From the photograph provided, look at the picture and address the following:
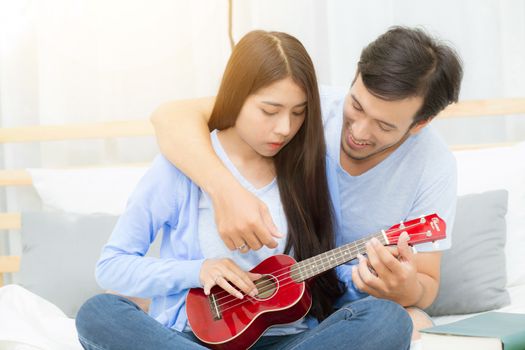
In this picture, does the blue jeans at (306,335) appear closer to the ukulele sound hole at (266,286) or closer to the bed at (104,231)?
the ukulele sound hole at (266,286)

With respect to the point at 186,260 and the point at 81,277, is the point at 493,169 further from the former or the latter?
the point at 81,277

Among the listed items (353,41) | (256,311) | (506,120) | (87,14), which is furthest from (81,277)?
(506,120)

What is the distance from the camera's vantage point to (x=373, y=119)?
155cm

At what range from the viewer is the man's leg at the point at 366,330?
134 cm

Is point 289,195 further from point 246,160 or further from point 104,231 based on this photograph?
point 104,231

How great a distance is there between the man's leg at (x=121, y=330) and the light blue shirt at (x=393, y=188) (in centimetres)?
44

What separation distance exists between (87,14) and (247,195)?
4.36 ft

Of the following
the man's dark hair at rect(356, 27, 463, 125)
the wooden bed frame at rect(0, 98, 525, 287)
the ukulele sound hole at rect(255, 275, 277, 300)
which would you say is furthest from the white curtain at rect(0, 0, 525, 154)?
the ukulele sound hole at rect(255, 275, 277, 300)

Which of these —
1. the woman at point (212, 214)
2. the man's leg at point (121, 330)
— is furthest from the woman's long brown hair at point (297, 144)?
the man's leg at point (121, 330)

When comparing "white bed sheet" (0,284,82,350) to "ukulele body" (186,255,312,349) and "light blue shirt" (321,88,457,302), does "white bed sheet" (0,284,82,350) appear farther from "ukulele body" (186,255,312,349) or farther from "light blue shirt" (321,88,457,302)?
"light blue shirt" (321,88,457,302)

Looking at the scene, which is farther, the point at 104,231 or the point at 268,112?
the point at 104,231

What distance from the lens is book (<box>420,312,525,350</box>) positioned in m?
1.04

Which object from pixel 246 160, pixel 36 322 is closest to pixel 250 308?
pixel 246 160

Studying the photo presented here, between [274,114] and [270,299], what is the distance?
0.35 meters
